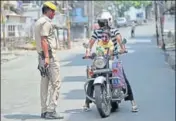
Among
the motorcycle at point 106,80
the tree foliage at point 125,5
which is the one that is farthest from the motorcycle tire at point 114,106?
the tree foliage at point 125,5

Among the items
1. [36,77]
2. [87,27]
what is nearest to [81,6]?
[87,27]

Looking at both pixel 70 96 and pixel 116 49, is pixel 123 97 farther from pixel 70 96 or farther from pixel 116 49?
pixel 70 96

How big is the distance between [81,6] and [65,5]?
17.8 m

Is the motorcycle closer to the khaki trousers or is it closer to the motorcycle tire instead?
the motorcycle tire

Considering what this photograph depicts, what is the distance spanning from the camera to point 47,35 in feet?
27.7

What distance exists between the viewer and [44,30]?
8430 millimetres

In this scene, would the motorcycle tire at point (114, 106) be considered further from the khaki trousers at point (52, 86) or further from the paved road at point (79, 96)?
the khaki trousers at point (52, 86)

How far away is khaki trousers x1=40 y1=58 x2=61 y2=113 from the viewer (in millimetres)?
8625

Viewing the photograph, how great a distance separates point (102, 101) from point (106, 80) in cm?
48

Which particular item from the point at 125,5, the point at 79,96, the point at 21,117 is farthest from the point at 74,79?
the point at 125,5

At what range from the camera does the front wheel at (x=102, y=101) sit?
8.50 m

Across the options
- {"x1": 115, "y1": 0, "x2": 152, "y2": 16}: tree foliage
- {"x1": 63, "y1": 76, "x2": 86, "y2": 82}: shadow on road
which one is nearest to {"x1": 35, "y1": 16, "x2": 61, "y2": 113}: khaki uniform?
{"x1": 63, "y1": 76, "x2": 86, "y2": 82}: shadow on road

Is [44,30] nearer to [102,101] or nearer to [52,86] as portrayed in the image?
[52,86]

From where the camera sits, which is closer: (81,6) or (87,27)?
(87,27)
